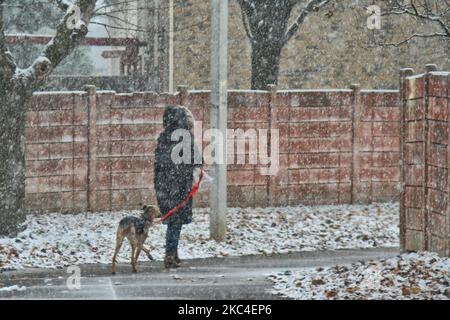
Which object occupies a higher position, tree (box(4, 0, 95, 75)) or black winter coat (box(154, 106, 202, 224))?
tree (box(4, 0, 95, 75))

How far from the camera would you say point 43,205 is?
1733cm

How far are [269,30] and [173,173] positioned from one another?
801cm

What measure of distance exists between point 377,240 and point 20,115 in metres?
5.98

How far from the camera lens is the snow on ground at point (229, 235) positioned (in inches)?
554

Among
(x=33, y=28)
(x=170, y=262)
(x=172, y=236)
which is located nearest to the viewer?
(x=172, y=236)

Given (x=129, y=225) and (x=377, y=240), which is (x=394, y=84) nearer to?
(x=377, y=240)

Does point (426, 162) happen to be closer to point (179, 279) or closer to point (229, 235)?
point (179, 279)

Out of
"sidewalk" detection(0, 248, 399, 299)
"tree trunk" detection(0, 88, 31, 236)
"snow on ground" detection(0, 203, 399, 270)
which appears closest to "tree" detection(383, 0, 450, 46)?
"snow on ground" detection(0, 203, 399, 270)

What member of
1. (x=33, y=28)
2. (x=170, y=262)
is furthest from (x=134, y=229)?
(x=33, y=28)

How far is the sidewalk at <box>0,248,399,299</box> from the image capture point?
1089cm

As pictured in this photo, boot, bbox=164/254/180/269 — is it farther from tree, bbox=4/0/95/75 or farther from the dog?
tree, bbox=4/0/95/75

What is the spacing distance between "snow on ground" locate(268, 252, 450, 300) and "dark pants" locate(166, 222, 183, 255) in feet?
5.05

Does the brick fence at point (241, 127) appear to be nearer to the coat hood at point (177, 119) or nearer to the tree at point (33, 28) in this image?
the coat hood at point (177, 119)

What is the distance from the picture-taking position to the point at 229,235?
51.6 ft
